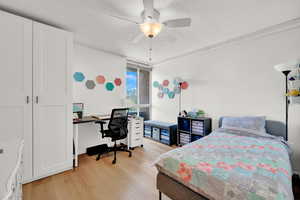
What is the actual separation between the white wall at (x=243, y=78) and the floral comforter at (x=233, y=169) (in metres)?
0.73

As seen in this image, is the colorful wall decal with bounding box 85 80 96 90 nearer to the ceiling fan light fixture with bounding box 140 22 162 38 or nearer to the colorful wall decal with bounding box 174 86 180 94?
the ceiling fan light fixture with bounding box 140 22 162 38

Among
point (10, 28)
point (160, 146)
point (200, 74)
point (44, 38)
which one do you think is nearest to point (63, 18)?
point (44, 38)

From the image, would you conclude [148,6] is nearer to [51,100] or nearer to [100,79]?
[51,100]

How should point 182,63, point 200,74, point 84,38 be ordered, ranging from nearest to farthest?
point 84,38 < point 200,74 < point 182,63

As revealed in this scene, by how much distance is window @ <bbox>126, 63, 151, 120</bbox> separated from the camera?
14.0 feet

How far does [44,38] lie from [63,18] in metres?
0.43

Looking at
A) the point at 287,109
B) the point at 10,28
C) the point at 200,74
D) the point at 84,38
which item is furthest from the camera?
the point at 200,74

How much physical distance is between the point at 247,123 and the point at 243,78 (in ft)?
3.02

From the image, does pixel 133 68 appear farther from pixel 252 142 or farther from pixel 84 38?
pixel 252 142

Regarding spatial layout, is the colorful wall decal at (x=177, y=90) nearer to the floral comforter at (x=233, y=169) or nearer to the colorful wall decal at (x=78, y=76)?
the floral comforter at (x=233, y=169)

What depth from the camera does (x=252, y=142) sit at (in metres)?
1.96

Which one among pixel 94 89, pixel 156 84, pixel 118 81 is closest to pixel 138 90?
pixel 156 84

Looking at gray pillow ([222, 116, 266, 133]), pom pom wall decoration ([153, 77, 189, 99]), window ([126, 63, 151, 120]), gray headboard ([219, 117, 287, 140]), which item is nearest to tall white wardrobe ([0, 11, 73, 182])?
window ([126, 63, 151, 120])

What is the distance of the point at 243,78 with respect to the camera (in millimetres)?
2723
